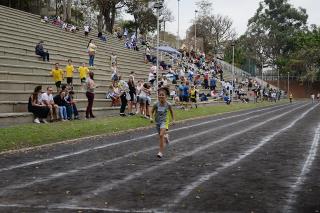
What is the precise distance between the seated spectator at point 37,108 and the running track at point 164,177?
3.72 m

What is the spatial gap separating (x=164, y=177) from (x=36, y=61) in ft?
62.1

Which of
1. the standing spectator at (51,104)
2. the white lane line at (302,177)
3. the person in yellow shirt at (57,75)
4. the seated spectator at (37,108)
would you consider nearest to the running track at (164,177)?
the white lane line at (302,177)

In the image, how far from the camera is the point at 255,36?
362 ft

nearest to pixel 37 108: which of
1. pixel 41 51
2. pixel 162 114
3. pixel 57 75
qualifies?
pixel 57 75

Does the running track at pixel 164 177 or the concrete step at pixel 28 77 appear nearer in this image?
the running track at pixel 164 177

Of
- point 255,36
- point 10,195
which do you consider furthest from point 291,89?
point 10,195

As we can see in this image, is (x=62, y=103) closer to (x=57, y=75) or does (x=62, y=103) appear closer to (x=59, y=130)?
(x=57, y=75)

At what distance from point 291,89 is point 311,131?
82.2 m

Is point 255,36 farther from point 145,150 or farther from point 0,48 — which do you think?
point 145,150

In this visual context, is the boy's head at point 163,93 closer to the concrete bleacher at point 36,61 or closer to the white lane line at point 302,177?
the white lane line at point 302,177

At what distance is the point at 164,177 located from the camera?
33.0ft

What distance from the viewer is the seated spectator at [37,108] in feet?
65.6

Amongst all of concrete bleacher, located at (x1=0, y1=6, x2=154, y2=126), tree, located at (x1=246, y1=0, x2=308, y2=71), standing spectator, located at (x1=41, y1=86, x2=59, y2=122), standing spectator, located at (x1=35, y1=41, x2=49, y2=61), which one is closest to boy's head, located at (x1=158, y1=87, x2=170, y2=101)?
concrete bleacher, located at (x1=0, y1=6, x2=154, y2=126)

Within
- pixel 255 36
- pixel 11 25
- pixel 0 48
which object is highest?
pixel 255 36
